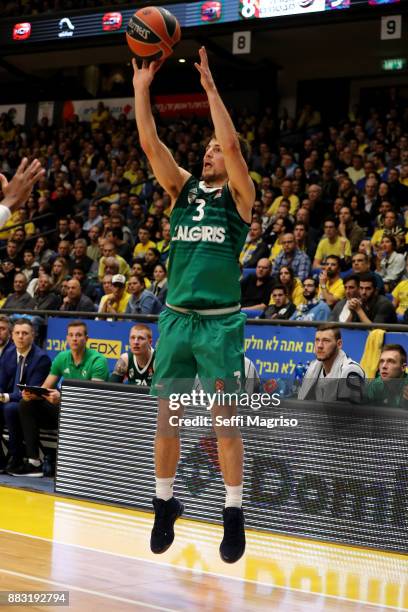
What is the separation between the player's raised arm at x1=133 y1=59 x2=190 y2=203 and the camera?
4934mm

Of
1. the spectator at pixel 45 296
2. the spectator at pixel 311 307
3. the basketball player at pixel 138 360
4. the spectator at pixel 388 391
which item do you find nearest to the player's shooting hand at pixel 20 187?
the spectator at pixel 388 391

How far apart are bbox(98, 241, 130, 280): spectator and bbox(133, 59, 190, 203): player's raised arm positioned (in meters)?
7.88

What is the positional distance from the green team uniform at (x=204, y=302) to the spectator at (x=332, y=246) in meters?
6.86

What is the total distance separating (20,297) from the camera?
42.3 feet

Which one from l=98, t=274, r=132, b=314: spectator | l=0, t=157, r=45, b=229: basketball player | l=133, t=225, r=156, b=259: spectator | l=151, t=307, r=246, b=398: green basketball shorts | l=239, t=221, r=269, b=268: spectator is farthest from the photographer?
l=133, t=225, r=156, b=259: spectator

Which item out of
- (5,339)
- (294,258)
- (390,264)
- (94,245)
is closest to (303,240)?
(294,258)

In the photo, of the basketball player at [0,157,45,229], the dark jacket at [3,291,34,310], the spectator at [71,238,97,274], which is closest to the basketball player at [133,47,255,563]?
the basketball player at [0,157,45,229]

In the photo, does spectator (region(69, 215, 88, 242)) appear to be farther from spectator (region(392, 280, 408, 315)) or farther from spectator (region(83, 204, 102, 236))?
spectator (region(392, 280, 408, 315))

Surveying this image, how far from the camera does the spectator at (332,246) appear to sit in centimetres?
1179

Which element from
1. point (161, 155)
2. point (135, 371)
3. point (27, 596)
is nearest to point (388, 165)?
point (135, 371)

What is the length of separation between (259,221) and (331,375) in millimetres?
6427

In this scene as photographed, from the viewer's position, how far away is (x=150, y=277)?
41.1 ft

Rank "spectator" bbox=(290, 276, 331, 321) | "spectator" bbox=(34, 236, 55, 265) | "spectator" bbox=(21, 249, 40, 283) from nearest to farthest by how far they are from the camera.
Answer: "spectator" bbox=(290, 276, 331, 321)
"spectator" bbox=(21, 249, 40, 283)
"spectator" bbox=(34, 236, 55, 265)

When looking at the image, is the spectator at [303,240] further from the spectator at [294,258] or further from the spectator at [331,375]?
the spectator at [331,375]
